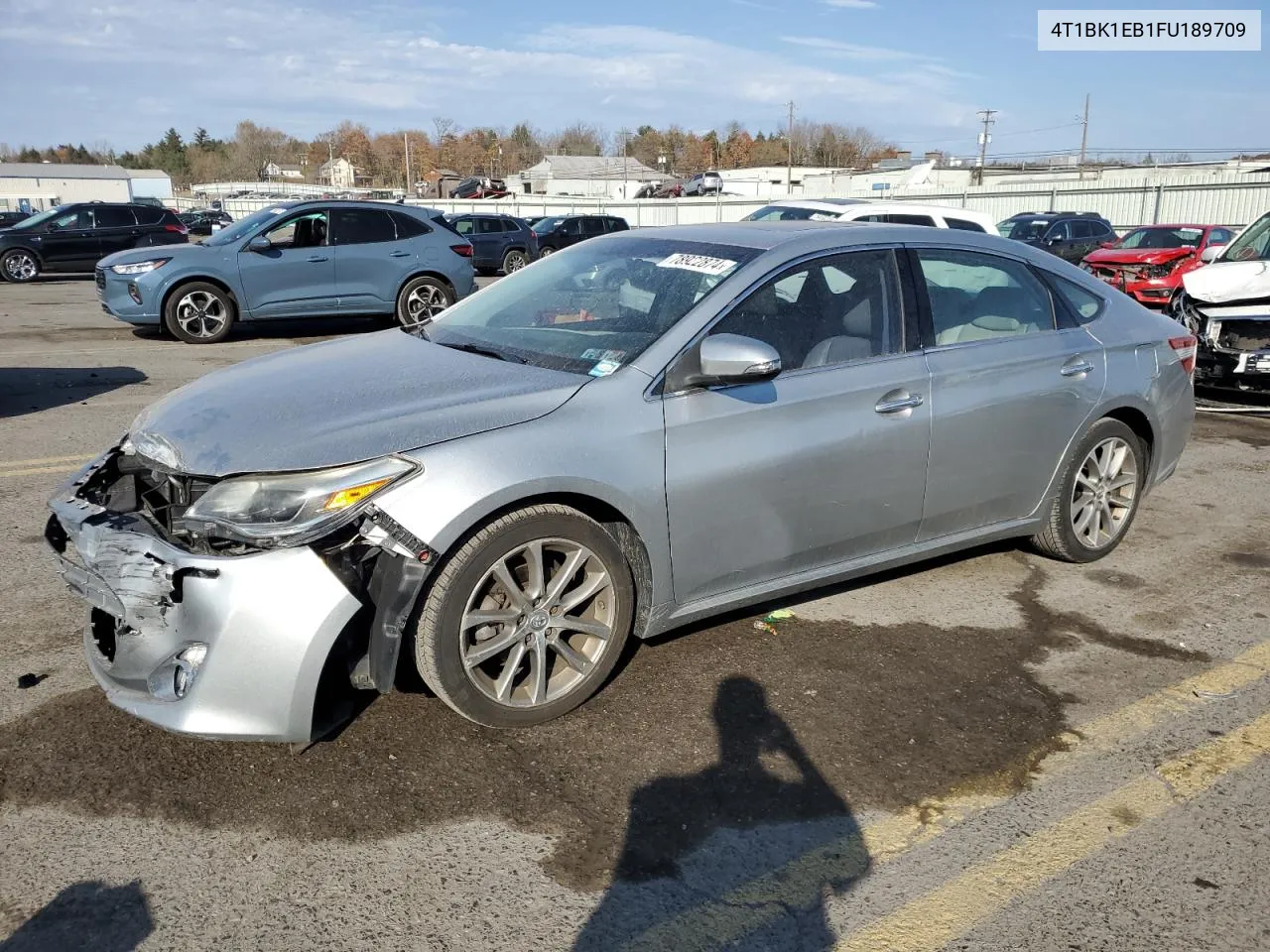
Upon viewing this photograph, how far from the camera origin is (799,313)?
4078 mm

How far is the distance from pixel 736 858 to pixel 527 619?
1017mm

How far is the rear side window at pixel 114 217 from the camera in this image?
73.6 ft

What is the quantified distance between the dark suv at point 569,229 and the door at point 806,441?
986 inches

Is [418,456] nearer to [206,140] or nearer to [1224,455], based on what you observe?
[1224,455]

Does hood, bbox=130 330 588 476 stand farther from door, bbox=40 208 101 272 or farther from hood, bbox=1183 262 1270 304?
door, bbox=40 208 101 272

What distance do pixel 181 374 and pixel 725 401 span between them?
803cm

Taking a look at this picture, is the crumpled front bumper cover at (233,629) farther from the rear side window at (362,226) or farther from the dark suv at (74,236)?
the dark suv at (74,236)

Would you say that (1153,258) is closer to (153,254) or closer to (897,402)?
(153,254)

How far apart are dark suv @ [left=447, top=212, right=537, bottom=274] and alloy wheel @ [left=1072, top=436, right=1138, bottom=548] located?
22.0 m

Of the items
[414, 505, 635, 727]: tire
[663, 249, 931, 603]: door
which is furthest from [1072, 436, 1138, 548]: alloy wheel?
[414, 505, 635, 727]: tire

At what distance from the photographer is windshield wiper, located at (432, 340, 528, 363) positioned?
396cm

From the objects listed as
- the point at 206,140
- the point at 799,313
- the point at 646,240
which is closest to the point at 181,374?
the point at 646,240

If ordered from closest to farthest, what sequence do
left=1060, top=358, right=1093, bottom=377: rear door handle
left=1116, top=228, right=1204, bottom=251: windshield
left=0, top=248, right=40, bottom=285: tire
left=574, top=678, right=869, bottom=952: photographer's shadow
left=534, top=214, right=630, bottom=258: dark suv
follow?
left=574, top=678, right=869, bottom=952: photographer's shadow → left=1060, top=358, right=1093, bottom=377: rear door handle → left=1116, top=228, right=1204, bottom=251: windshield → left=0, top=248, right=40, bottom=285: tire → left=534, top=214, right=630, bottom=258: dark suv

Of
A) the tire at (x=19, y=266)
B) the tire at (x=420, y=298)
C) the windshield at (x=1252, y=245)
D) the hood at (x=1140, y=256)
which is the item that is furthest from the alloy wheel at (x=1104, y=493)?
the tire at (x=19, y=266)
